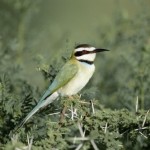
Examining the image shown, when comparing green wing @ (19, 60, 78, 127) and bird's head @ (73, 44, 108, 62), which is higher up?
bird's head @ (73, 44, 108, 62)

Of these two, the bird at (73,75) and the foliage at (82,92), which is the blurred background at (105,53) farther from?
the bird at (73,75)

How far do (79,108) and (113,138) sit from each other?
484 millimetres

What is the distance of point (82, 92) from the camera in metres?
4.92

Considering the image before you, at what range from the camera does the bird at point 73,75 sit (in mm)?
4855

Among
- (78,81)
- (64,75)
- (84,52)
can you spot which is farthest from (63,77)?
(84,52)

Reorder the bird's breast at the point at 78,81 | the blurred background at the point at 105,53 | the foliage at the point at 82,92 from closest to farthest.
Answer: the foliage at the point at 82,92
the bird's breast at the point at 78,81
the blurred background at the point at 105,53

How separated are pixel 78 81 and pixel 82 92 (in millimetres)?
194

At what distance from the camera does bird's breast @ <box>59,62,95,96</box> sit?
5.02 meters

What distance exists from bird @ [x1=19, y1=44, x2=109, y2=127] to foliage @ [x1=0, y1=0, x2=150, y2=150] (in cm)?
8

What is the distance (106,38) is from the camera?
25.0 feet

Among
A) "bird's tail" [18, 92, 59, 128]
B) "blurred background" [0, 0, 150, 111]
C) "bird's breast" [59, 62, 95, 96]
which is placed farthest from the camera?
"blurred background" [0, 0, 150, 111]

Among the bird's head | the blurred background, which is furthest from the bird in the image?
the blurred background

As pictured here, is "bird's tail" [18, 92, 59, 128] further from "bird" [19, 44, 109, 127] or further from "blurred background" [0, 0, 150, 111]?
"blurred background" [0, 0, 150, 111]

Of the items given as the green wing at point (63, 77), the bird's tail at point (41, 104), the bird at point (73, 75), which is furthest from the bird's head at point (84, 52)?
the bird's tail at point (41, 104)
